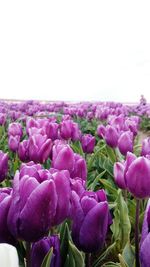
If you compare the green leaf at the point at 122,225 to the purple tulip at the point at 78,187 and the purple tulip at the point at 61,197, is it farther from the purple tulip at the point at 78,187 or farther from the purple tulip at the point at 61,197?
the purple tulip at the point at 61,197

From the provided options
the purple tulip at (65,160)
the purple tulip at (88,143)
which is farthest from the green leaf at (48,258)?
the purple tulip at (88,143)

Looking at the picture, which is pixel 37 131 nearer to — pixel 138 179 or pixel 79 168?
pixel 79 168

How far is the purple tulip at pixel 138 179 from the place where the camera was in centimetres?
118

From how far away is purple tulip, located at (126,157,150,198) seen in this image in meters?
1.18

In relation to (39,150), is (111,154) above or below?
below

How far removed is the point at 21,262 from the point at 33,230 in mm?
331

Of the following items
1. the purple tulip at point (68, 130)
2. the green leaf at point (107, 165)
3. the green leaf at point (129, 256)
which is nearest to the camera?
the green leaf at point (129, 256)

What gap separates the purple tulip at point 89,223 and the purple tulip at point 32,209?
8 centimetres

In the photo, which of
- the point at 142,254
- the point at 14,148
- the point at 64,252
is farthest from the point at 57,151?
the point at 14,148

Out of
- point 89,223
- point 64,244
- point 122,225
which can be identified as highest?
point 89,223

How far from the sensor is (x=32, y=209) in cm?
89

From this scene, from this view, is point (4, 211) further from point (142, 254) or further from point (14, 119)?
point (14, 119)

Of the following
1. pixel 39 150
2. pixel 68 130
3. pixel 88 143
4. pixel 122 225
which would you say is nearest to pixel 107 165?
pixel 88 143

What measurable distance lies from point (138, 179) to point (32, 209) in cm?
40
